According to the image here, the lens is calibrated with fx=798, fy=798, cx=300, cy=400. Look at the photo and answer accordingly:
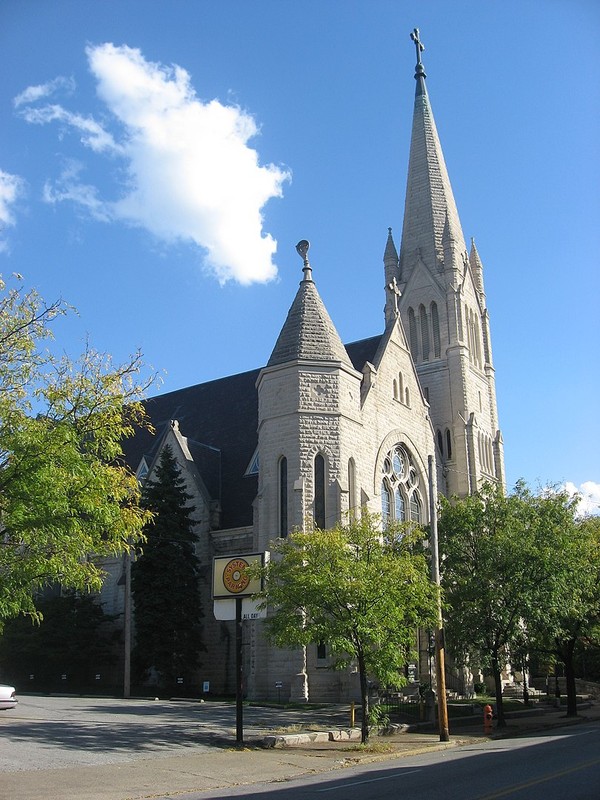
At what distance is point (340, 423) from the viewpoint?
30.7 metres

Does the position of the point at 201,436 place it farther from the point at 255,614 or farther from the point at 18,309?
the point at 18,309

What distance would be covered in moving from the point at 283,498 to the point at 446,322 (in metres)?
20.3

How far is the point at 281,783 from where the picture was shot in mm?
13883

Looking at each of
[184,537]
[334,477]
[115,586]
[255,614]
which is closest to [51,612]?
[115,586]

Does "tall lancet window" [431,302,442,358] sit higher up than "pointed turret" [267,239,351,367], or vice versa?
"tall lancet window" [431,302,442,358]

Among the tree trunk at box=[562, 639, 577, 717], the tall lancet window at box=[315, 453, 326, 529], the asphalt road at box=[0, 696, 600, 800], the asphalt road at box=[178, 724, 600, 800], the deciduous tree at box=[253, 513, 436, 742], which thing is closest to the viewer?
the asphalt road at box=[178, 724, 600, 800]

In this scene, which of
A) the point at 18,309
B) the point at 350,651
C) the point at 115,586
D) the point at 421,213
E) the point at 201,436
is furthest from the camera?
the point at 421,213

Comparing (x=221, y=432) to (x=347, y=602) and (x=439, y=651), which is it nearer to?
(x=439, y=651)

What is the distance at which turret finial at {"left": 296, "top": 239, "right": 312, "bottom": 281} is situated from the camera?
33.1m

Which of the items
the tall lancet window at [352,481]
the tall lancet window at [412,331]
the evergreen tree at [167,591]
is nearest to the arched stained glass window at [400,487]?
the tall lancet window at [352,481]

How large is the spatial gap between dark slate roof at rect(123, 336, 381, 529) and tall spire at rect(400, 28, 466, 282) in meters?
11.0

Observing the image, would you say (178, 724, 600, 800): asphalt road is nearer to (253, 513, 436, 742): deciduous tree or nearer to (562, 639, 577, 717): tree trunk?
(253, 513, 436, 742): deciduous tree

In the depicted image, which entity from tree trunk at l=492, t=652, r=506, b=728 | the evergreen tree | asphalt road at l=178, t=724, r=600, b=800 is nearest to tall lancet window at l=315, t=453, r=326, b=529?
the evergreen tree

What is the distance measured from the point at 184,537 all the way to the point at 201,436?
970cm
